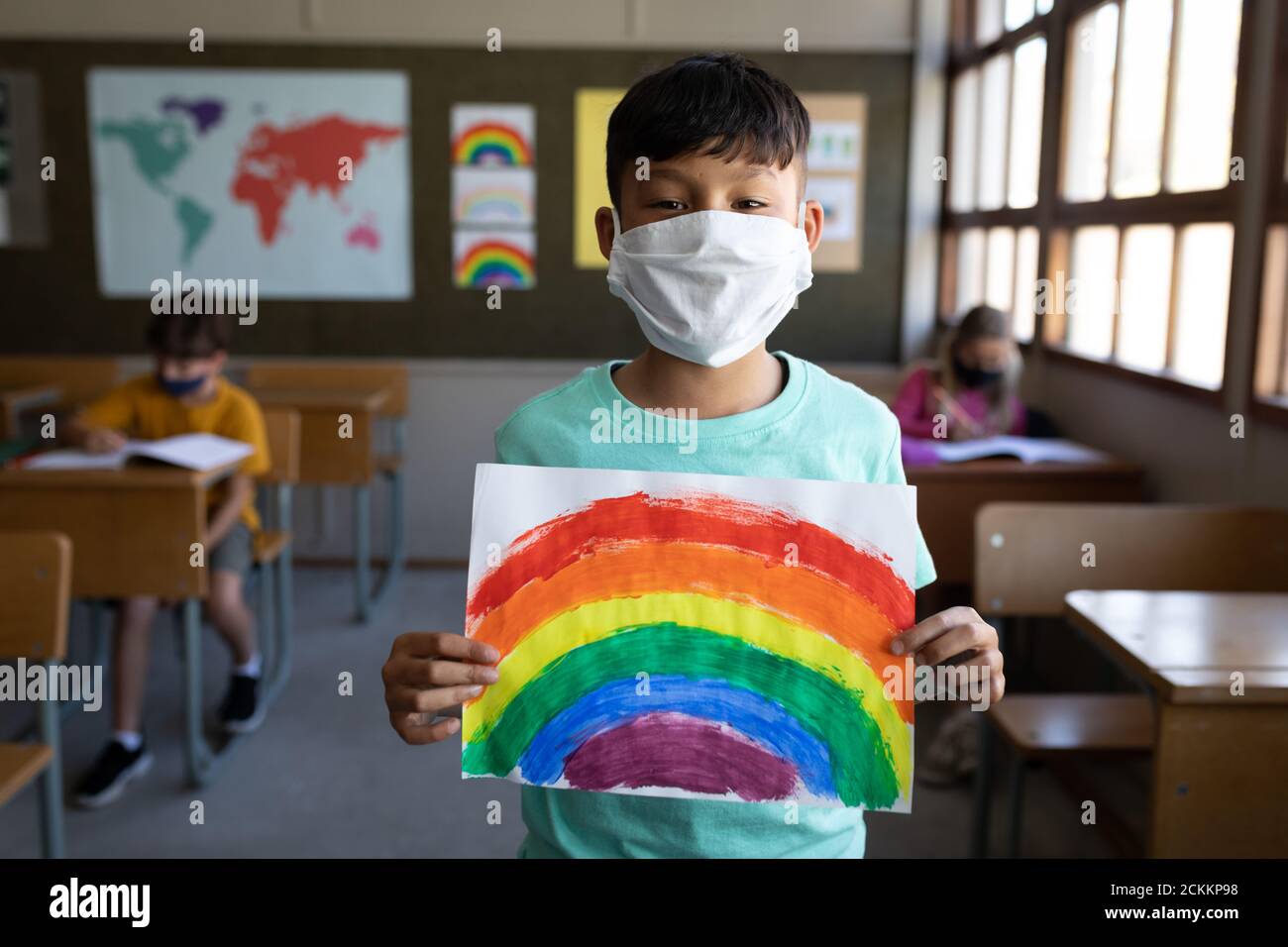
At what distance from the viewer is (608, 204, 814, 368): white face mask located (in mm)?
1075

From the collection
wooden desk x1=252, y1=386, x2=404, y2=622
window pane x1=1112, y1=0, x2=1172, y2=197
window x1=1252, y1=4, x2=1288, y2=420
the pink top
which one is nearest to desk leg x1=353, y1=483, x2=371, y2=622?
wooden desk x1=252, y1=386, x2=404, y2=622

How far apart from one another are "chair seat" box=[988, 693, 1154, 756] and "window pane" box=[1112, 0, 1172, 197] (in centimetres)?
158

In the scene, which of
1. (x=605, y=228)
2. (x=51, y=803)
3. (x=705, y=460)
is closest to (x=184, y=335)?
(x=51, y=803)

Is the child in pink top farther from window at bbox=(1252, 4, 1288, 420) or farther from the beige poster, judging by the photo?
the beige poster

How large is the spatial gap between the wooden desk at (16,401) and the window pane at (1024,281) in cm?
393

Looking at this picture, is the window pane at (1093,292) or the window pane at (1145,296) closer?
the window pane at (1145,296)

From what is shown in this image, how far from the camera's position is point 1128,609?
2.00 m

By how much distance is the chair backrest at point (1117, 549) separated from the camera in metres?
2.47

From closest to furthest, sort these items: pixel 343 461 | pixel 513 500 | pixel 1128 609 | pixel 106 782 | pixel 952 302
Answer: pixel 513 500, pixel 1128 609, pixel 106 782, pixel 343 461, pixel 952 302

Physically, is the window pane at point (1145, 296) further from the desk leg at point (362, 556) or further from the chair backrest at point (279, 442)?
the desk leg at point (362, 556)

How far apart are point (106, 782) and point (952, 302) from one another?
3906mm

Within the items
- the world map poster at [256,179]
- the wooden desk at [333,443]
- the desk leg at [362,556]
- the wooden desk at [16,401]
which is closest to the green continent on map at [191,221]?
the world map poster at [256,179]
